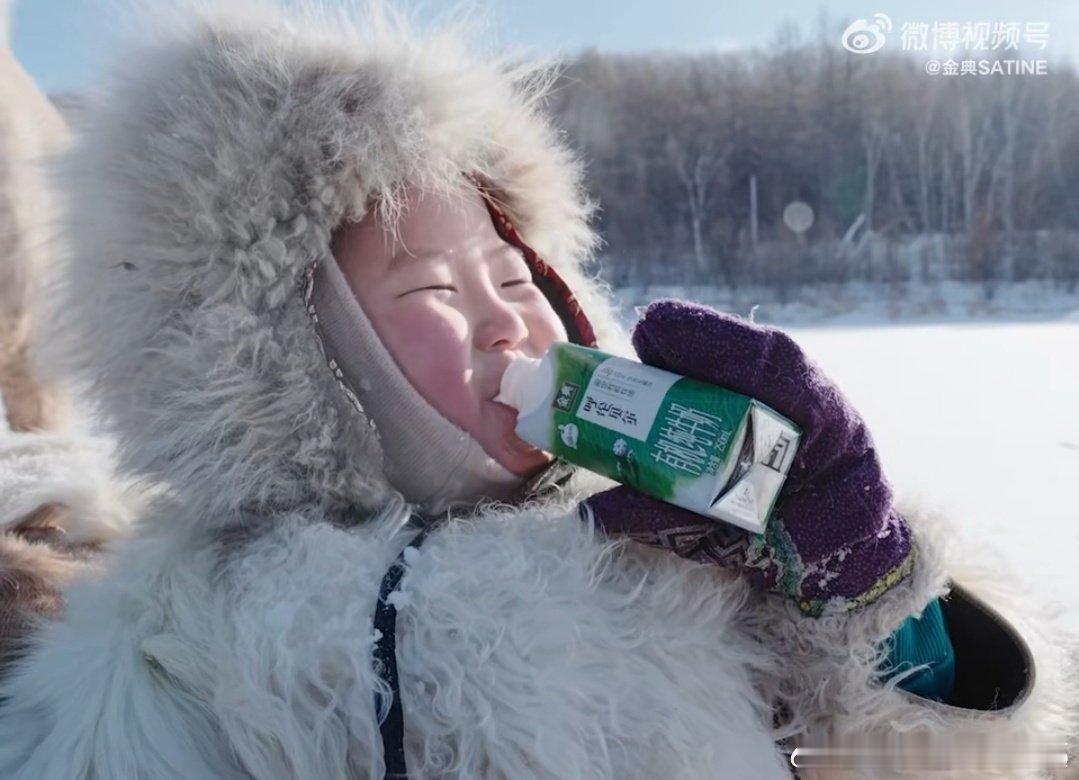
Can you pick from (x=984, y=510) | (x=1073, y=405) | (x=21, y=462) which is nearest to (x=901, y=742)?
(x=21, y=462)

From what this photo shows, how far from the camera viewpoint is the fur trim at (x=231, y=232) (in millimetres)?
639

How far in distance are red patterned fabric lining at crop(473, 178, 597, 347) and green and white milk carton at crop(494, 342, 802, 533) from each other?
226 mm

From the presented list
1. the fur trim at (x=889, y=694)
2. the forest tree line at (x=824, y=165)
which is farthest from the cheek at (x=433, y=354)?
the forest tree line at (x=824, y=165)

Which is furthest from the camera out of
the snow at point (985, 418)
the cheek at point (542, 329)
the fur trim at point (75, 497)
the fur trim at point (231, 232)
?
the snow at point (985, 418)

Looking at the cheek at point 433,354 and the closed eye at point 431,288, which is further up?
the closed eye at point 431,288

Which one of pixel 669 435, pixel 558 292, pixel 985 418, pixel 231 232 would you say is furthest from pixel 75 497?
pixel 985 418

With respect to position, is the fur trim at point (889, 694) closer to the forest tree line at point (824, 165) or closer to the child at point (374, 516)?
the child at point (374, 516)

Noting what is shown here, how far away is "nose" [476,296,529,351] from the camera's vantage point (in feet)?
2.39

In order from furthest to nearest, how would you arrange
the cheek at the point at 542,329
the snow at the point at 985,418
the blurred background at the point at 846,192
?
1. the blurred background at the point at 846,192
2. the snow at the point at 985,418
3. the cheek at the point at 542,329

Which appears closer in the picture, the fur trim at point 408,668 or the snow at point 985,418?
the fur trim at point 408,668

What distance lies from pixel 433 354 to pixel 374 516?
0.13 m

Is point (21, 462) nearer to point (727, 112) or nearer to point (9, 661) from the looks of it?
point (9, 661)

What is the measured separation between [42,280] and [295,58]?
0.30 meters

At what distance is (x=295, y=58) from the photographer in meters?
0.71
